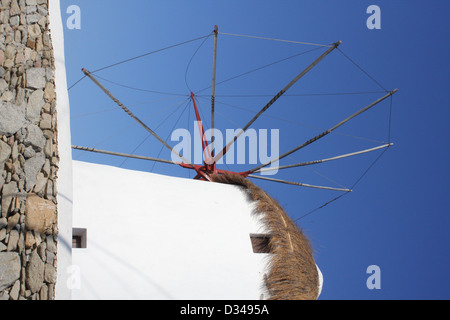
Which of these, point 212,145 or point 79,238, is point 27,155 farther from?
point 212,145

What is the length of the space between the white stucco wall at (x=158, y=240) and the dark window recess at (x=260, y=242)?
0.36ft

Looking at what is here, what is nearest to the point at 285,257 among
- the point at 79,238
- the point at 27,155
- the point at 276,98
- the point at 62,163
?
the point at 79,238

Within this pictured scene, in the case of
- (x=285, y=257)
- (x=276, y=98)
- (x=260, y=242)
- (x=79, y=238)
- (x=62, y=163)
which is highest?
(x=276, y=98)

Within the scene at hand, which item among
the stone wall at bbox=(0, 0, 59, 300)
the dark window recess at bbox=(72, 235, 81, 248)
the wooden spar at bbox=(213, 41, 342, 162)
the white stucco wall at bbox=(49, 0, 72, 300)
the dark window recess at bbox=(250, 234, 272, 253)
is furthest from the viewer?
the wooden spar at bbox=(213, 41, 342, 162)

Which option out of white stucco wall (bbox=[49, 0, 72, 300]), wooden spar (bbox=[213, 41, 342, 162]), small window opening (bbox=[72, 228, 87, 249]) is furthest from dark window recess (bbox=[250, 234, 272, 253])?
white stucco wall (bbox=[49, 0, 72, 300])

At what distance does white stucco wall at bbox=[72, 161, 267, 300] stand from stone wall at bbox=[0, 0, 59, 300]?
922mm

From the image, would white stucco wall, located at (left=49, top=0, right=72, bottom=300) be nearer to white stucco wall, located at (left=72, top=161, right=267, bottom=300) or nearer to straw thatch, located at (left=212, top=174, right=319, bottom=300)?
white stucco wall, located at (left=72, top=161, right=267, bottom=300)

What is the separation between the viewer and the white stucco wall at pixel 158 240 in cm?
562

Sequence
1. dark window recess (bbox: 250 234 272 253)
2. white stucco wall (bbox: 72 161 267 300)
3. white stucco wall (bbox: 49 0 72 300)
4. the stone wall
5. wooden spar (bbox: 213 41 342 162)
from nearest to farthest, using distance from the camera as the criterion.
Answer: the stone wall < white stucco wall (bbox: 49 0 72 300) < white stucco wall (bbox: 72 161 267 300) < dark window recess (bbox: 250 234 272 253) < wooden spar (bbox: 213 41 342 162)

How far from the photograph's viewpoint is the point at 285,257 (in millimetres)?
6547

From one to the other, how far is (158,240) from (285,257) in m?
1.47

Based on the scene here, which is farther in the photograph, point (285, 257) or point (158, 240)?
point (285, 257)

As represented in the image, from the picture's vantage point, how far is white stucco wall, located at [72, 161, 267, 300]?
18.4 ft
